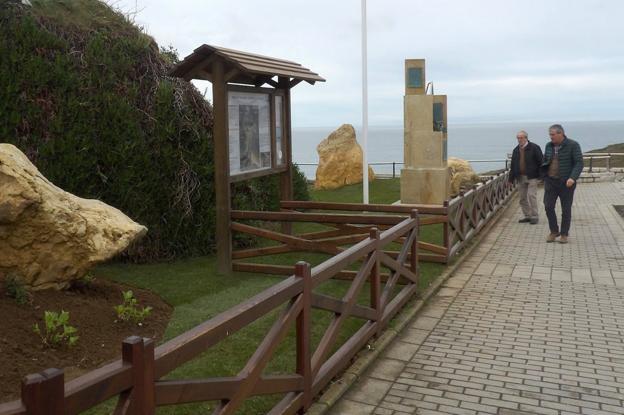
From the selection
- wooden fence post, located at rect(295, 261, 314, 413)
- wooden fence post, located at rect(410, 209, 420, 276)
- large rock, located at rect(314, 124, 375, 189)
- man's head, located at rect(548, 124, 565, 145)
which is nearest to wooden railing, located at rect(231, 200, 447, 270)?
wooden fence post, located at rect(410, 209, 420, 276)

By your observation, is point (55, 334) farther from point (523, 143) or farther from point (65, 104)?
point (523, 143)

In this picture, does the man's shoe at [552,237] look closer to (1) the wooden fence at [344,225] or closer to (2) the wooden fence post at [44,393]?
(1) the wooden fence at [344,225]

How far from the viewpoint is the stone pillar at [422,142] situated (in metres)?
15.9

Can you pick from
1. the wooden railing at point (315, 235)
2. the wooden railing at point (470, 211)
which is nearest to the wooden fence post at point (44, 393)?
the wooden railing at point (315, 235)

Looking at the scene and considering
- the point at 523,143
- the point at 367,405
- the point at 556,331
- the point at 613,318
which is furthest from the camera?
the point at 523,143

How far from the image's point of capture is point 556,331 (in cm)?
618

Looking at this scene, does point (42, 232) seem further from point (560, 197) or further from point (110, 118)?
point (560, 197)

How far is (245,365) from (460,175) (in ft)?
60.4

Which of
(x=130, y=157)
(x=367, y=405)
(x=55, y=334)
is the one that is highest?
(x=130, y=157)

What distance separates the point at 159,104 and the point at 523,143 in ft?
26.5

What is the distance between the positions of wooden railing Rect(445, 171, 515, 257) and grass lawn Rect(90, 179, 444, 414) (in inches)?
31.9

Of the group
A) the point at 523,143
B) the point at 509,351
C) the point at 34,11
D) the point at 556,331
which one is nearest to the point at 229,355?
the point at 509,351

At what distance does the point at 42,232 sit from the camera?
559 centimetres

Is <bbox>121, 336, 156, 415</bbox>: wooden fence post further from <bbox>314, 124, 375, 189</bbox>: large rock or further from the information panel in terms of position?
<bbox>314, 124, 375, 189</bbox>: large rock
